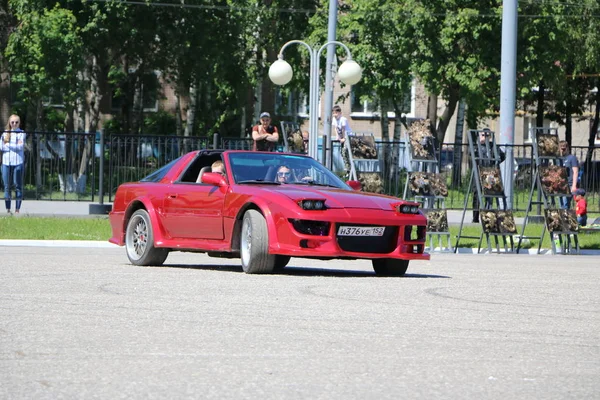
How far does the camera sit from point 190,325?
939cm

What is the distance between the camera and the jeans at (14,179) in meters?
27.1

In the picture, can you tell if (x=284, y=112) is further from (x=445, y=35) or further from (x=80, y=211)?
(x=80, y=211)

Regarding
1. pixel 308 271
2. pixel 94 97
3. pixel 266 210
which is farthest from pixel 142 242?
pixel 94 97

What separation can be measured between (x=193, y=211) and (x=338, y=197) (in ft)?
6.15

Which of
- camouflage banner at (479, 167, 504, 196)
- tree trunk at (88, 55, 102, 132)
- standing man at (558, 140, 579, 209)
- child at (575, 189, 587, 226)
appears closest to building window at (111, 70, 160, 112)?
tree trunk at (88, 55, 102, 132)

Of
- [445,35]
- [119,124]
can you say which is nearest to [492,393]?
[445,35]

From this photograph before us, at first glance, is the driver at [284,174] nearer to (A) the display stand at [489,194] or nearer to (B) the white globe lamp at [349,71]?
(A) the display stand at [489,194]

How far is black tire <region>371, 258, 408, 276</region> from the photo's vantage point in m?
14.9

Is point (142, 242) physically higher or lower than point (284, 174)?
lower

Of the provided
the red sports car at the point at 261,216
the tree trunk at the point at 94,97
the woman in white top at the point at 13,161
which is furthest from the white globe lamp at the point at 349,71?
the tree trunk at the point at 94,97

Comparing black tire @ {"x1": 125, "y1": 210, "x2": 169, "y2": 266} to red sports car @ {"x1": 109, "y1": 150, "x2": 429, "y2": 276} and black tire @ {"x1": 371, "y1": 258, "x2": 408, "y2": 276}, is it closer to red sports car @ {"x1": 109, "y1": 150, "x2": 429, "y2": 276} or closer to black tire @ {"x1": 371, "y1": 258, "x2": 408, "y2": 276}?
red sports car @ {"x1": 109, "y1": 150, "x2": 429, "y2": 276}

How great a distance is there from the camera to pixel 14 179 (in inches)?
1073

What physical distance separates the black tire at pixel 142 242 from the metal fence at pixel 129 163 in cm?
1165

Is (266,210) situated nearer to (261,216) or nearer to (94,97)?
(261,216)
